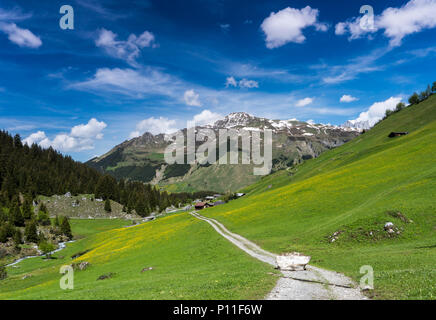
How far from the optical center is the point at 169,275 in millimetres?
31000

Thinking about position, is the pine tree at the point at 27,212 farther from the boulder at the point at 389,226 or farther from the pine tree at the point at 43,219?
the boulder at the point at 389,226

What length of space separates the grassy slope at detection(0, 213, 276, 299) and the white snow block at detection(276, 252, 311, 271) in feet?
5.36

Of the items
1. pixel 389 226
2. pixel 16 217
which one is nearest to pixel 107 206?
pixel 16 217

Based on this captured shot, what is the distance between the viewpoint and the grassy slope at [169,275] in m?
19.5

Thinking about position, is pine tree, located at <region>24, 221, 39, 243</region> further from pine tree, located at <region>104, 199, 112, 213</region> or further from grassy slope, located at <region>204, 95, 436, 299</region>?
grassy slope, located at <region>204, 95, 436, 299</region>

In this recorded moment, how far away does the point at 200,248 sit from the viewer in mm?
47969

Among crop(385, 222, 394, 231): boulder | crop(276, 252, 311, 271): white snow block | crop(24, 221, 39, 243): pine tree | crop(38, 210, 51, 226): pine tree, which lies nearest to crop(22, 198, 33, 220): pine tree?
crop(38, 210, 51, 226): pine tree

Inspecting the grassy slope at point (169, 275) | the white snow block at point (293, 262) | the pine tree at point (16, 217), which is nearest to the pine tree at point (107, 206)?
the pine tree at point (16, 217)

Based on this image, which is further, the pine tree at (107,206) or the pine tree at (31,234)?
the pine tree at (107,206)

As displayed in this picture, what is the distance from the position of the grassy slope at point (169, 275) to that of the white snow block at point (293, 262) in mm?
1633

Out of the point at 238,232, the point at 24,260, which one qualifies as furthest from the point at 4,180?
the point at 238,232

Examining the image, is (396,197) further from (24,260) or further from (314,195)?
(24,260)

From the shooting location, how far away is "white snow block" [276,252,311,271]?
83.0 feet

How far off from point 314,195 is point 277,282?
52.7 metres
